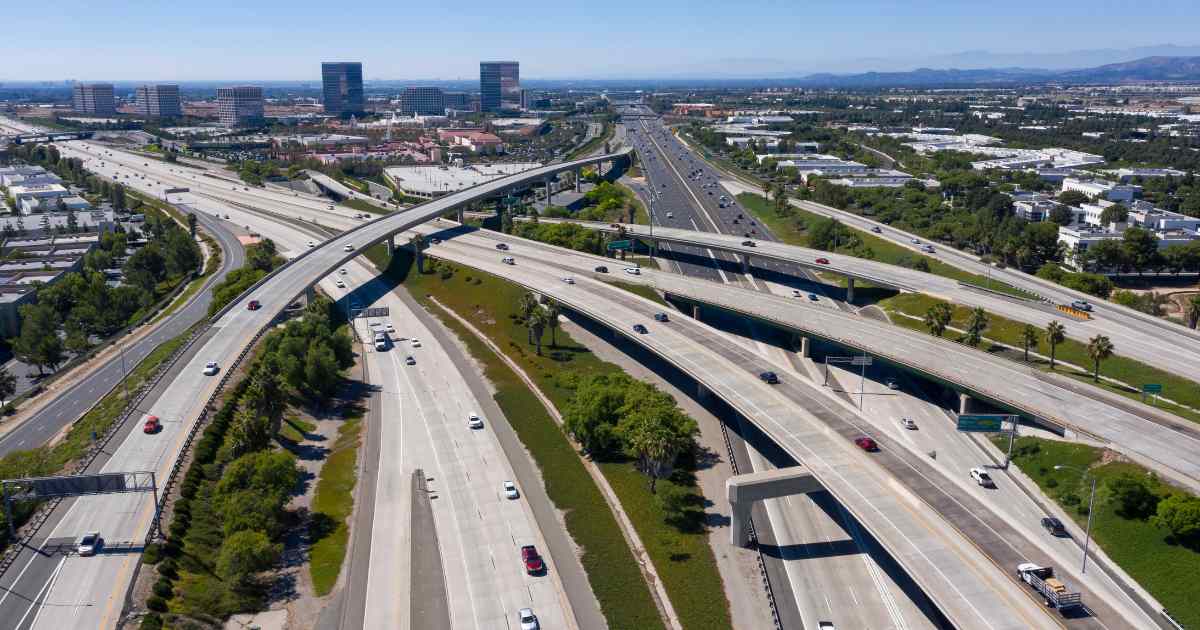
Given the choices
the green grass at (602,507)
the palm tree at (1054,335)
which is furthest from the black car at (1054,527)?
the palm tree at (1054,335)

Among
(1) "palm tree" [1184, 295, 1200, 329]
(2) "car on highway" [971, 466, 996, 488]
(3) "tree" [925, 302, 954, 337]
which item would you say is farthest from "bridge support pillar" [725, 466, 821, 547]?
(1) "palm tree" [1184, 295, 1200, 329]

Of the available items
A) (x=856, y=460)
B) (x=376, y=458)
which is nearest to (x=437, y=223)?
(x=376, y=458)

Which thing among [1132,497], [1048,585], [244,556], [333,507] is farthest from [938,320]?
[244,556]

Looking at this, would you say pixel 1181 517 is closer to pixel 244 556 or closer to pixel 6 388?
pixel 244 556

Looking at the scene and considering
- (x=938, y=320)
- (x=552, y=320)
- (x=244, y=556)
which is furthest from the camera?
(x=552, y=320)

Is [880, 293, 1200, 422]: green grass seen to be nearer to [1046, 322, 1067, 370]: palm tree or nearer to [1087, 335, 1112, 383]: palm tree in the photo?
[1046, 322, 1067, 370]: palm tree

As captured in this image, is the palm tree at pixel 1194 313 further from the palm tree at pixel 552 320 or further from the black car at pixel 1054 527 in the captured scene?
the palm tree at pixel 552 320

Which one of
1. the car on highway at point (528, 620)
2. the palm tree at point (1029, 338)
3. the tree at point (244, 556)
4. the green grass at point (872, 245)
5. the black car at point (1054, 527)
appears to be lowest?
the car on highway at point (528, 620)
